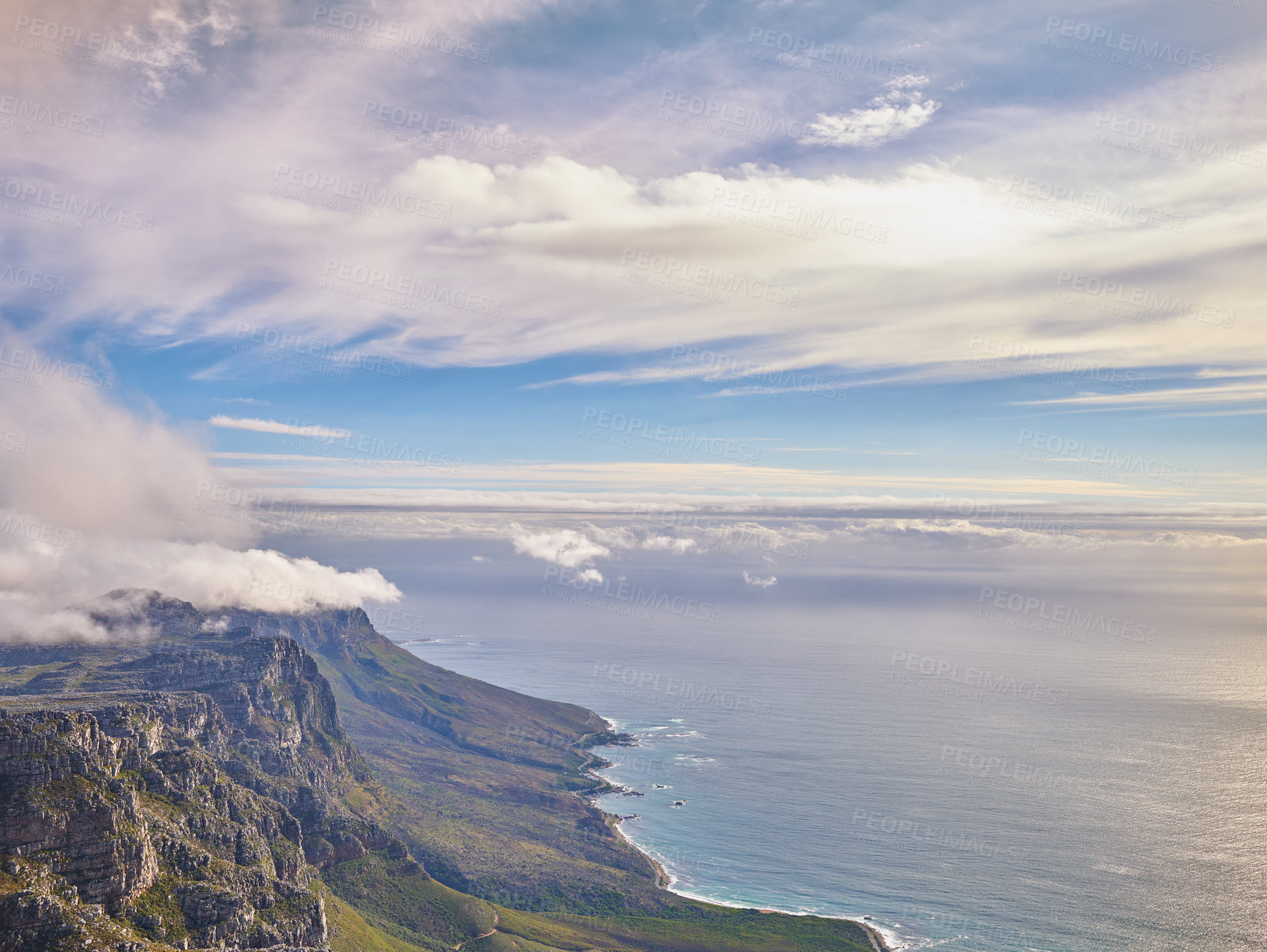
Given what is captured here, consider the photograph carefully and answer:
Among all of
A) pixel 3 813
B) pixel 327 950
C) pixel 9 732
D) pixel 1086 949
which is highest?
pixel 9 732

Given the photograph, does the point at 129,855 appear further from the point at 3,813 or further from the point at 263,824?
the point at 263,824

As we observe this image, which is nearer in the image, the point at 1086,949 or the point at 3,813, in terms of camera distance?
the point at 3,813

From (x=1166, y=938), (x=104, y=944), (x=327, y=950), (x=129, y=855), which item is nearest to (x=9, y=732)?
(x=129, y=855)

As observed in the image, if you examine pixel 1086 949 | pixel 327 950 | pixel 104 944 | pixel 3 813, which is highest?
pixel 3 813

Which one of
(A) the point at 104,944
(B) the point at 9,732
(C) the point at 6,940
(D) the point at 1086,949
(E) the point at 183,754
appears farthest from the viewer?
(D) the point at 1086,949

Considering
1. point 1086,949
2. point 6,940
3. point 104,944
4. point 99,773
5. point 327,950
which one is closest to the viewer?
point 6,940

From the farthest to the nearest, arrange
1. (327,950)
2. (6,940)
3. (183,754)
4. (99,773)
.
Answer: (183,754) < (327,950) < (99,773) < (6,940)

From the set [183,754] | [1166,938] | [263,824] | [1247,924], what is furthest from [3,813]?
[1247,924]

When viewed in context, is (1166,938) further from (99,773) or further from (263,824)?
(99,773)

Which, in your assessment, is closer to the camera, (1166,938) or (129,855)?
(129,855)

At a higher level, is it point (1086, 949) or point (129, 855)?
point (129, 855)
